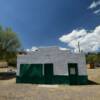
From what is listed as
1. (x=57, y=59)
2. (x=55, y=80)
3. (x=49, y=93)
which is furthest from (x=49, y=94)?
(x=57, y=59)

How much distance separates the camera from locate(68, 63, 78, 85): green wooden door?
22688 millimetres

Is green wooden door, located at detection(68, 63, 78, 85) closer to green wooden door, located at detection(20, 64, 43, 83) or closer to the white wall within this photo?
the white wall

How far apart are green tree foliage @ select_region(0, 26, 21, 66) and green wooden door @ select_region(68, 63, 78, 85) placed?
52.3 ft

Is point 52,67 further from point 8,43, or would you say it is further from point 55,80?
point 8,43

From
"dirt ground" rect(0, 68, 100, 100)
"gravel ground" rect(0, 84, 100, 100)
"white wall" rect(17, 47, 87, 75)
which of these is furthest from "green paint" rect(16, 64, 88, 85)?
"gravel ground" rect(0, 84, 100, 100)

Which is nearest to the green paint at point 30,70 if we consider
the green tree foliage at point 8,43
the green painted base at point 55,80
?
the green painted base at point 55,80

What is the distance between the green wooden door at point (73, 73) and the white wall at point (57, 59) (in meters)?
0.34

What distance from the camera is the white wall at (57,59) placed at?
75.2 feet

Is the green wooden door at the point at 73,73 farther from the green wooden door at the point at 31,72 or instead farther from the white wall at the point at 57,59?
the green wooden door at the point at 31,72

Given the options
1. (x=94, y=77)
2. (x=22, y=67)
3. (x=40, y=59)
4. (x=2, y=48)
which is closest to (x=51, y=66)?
(x=40, y=59)

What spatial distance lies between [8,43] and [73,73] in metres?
16.7

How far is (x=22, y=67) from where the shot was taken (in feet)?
78.7

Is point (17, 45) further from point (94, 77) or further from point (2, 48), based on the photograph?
point (94, 77)

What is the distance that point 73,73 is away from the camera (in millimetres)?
22922
